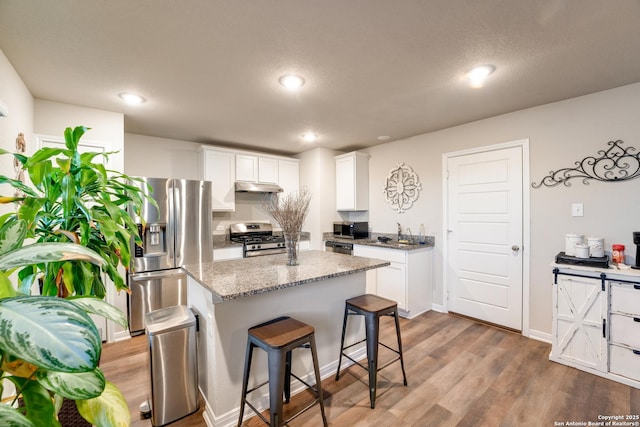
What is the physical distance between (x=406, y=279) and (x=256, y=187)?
8.33 feet

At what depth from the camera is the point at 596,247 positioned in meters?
2.38

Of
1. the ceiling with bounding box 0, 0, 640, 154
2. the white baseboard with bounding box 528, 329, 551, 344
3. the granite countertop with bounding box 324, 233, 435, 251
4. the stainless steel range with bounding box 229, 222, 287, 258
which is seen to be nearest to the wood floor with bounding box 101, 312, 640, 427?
the white baseboard with bounding box 528, 329, 551, 344

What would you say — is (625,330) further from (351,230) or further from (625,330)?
(351,230)

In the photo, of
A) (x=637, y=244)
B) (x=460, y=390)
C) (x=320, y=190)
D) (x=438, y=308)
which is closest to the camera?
(x=460, y=390)

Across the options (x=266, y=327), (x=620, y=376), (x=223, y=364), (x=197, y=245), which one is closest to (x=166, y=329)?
(x=223, y=364)

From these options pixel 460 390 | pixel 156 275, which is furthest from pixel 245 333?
pixel 156 275

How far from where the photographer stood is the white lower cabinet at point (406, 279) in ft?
11.2

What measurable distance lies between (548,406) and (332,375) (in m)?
1.52

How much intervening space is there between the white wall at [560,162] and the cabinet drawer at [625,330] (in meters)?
0.57

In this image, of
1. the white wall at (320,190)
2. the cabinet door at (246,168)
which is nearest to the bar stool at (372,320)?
the white wall at (320,190)

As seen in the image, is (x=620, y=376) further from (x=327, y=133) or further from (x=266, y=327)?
(x=327, y=133)

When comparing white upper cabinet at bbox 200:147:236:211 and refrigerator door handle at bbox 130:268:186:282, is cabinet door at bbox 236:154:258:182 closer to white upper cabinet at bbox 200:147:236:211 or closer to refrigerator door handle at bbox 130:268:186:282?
white upper cabinet at bbox 200:147:236:211

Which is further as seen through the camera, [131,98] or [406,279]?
[406,279]

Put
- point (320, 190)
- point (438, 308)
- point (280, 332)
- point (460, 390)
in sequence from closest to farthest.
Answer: point (280, 332), point (460, 390), point (438, 308), point (320, 190)
